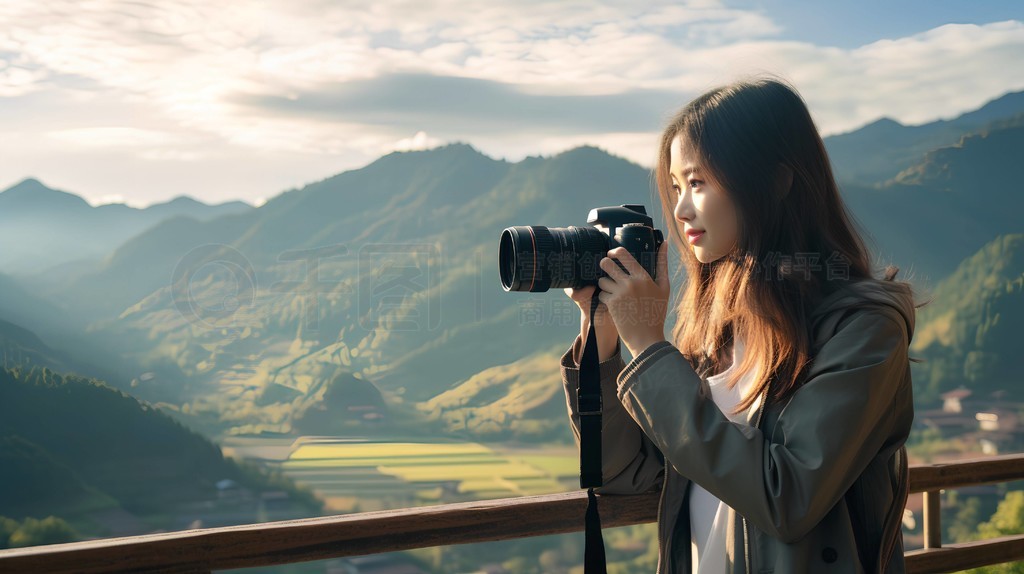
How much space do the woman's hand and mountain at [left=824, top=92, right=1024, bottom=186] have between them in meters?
44.0

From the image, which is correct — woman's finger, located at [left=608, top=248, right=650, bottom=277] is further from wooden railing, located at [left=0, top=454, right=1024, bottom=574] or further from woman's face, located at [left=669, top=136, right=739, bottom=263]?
wooden railing, located at [left=0, top=454, right=1024, bottom=574]

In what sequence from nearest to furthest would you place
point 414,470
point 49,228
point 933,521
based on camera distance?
point 933,521 → point 414,470 → point 49,228

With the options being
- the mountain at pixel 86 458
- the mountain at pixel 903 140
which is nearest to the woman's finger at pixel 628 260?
the mountain at pixel 86 458

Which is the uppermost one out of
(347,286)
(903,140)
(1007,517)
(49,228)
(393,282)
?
(903,140)

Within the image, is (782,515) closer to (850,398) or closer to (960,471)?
(850,398)

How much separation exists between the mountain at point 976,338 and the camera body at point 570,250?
109ft

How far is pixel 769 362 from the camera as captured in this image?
105 cm

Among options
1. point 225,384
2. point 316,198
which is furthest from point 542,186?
point 225,384

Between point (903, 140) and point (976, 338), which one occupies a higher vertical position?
point (903, 140)

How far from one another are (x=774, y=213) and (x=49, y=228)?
4351cm

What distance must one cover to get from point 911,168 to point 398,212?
27.5 metres

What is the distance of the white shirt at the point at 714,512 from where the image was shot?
1.12 m

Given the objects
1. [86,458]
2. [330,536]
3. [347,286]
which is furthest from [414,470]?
[330,536]

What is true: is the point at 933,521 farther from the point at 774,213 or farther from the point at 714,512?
the point at 774,213
